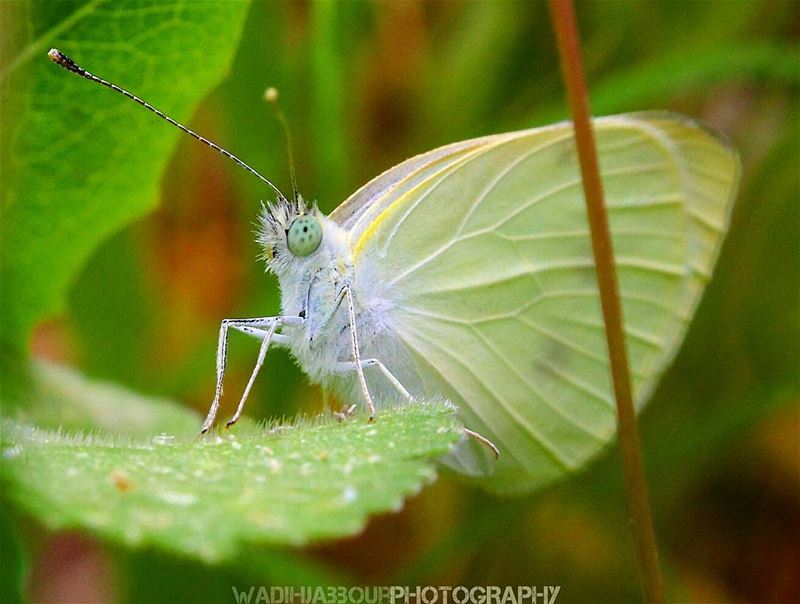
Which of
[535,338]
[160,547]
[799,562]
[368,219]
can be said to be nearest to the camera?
[160,547]

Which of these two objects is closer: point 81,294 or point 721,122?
point 81,294

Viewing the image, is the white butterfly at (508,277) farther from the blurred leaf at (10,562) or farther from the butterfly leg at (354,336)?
the blurred leaf at (10,562)

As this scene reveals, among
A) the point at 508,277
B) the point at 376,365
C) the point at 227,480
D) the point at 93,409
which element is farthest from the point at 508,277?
the point at 227,480

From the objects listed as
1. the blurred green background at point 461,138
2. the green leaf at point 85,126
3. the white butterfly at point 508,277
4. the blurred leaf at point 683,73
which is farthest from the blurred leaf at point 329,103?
the green leaf at point 85,126

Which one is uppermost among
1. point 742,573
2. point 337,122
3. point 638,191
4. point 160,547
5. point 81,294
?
point 337,122

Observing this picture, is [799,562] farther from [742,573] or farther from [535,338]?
[535,338]

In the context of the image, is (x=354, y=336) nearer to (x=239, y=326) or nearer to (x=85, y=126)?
(x=239, y=326)

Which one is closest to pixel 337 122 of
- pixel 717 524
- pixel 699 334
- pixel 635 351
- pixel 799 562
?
pixel 635 351
